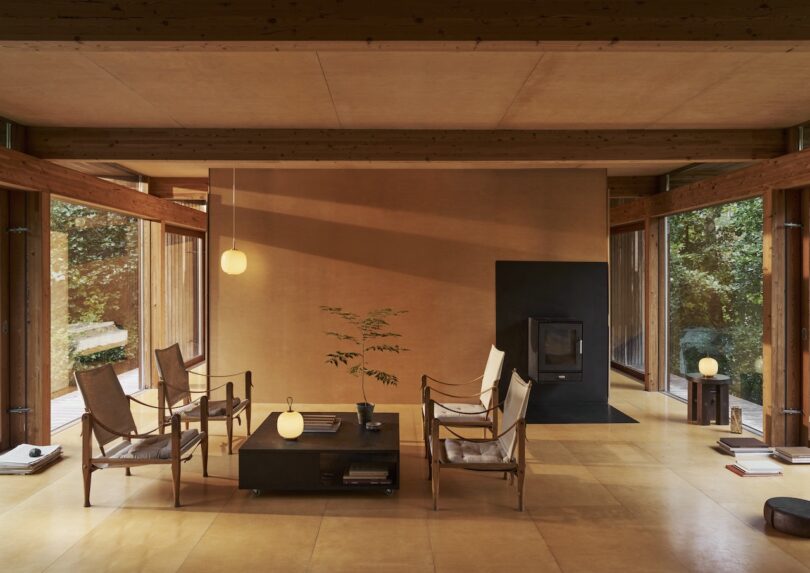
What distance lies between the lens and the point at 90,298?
744 cm

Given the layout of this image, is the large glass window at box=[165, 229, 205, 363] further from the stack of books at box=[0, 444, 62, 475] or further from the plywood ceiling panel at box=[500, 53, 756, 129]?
the plywood ceiling panel at box=[500, 53, 756, 129]

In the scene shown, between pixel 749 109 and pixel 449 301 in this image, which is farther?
pixel 449 301

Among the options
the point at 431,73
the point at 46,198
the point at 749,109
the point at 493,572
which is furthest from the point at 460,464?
the point at 46,198

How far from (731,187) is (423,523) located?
16.5 ft

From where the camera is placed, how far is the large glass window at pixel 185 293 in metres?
9.91

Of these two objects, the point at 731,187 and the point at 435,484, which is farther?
the point at 731,187

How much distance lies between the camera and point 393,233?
26.1ft

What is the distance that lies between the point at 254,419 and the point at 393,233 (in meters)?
2.94

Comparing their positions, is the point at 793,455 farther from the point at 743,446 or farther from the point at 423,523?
the point at 423,523

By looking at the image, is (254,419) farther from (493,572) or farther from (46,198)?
(493,572)

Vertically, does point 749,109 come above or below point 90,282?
above

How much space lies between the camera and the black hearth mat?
280 inches

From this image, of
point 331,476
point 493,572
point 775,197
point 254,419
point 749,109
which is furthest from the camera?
point 254,419

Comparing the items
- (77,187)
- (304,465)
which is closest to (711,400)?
(304,465)
